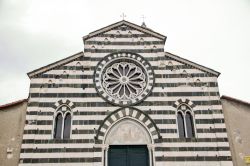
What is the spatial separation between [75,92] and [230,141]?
7.25m

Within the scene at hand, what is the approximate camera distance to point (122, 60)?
16422 millimetres

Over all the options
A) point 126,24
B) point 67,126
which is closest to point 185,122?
point 67,126

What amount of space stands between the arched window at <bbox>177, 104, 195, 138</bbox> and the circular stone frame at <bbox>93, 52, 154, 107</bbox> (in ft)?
5.66

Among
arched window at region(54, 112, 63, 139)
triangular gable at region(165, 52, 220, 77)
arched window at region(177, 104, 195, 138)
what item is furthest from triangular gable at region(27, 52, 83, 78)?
arched window at region(177, 104, 195, 138)

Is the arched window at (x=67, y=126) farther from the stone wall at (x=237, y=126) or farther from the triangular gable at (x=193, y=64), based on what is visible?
the stone wall at (x=237, y=126)

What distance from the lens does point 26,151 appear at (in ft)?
45.9

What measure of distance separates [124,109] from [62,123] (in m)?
2.84

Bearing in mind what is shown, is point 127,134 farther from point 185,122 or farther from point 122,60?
point 122,60

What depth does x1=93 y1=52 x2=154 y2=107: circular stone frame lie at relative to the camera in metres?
15.2

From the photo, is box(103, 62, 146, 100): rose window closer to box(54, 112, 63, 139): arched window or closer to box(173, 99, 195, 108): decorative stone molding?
box(173, 99, 195, 108): decorative stone molding

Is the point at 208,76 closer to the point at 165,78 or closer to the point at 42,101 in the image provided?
the point at 165,78

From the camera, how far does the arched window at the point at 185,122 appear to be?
14.8m

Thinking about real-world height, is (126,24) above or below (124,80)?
above

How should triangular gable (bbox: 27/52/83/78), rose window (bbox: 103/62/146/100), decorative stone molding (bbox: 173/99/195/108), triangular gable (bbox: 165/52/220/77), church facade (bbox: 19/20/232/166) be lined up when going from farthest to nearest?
triangular gable (bbox: 165/52/220/77)
triangular gable (bbox: 27/52/83/78)
rose window (bbox: 103/62/146/100)
decorative stone molding (bbox: 173/99/195/108)
church facade (bbox: 19/20/232/166)
